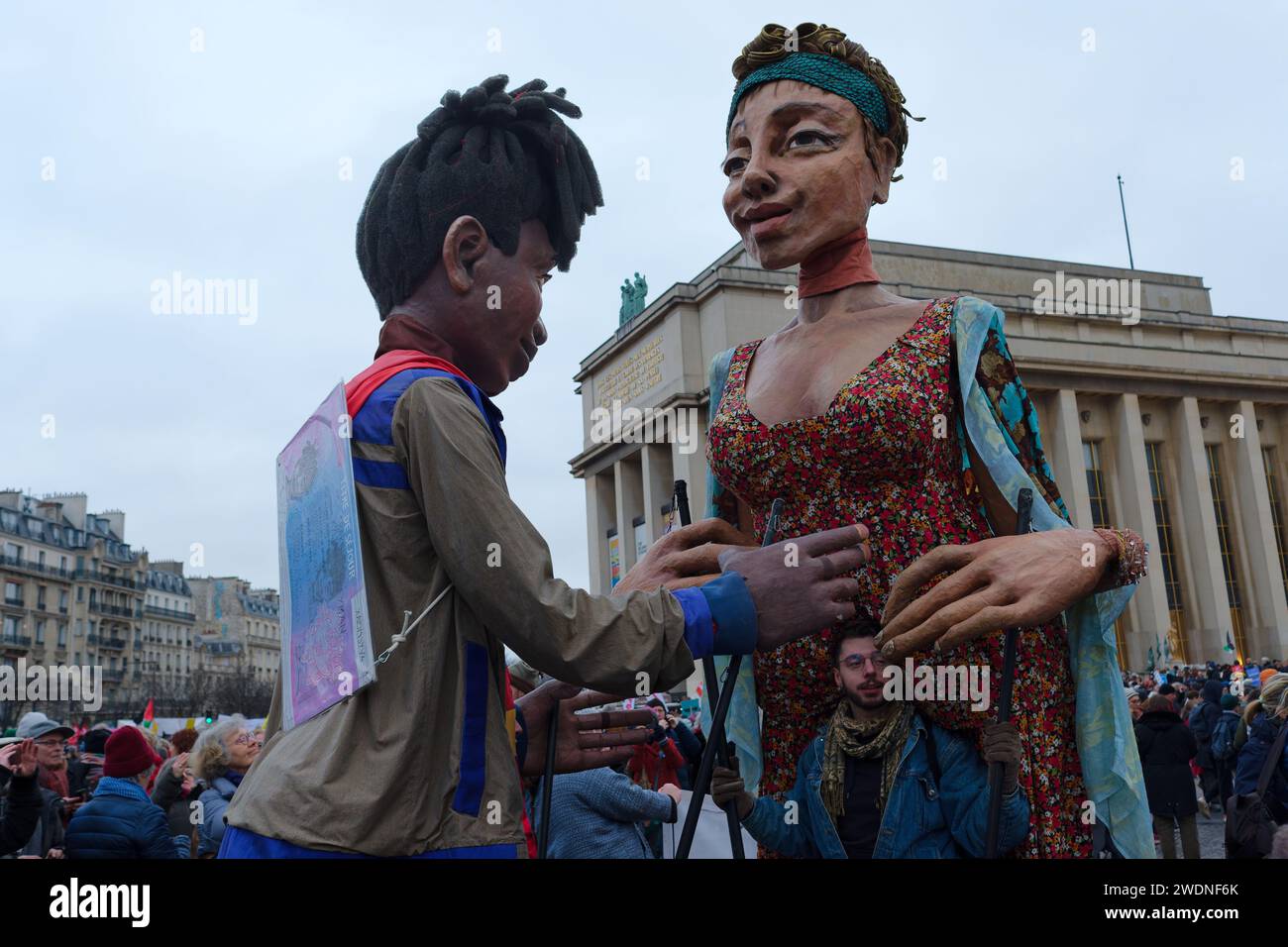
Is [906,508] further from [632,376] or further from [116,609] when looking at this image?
[116,609]

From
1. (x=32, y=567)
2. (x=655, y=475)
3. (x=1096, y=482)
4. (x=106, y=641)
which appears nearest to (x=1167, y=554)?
(x=1096, y=482)

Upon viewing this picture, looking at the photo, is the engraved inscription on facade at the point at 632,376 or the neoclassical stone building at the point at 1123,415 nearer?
the neoclassical stone building at the point at 1123,415

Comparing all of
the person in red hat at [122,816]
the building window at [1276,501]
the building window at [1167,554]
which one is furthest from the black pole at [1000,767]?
the building window at [1276,501]

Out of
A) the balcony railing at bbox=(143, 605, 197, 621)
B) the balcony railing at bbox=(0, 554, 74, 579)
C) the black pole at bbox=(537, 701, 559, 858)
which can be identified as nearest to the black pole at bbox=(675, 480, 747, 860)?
the black pole at bbox=(537, 701, 559, 858)

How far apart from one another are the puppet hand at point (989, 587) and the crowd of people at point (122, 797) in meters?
4.51

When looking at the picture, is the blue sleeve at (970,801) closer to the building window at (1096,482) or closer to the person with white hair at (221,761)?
the person with white hair at (221,761)

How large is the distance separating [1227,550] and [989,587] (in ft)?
177

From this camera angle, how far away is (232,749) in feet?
23.7

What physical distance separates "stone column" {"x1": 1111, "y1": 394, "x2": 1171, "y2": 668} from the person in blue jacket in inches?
1817

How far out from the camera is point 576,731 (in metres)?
2.93

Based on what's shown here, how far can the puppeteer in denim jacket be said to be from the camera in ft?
8.18

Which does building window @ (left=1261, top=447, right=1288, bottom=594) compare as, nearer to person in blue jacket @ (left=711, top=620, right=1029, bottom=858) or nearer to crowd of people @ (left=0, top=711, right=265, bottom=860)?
crowd of people @ (left=0, top=711, right=265, bottom=860)

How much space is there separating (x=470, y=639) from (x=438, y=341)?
734 millimetres

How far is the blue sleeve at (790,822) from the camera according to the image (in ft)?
8.98
